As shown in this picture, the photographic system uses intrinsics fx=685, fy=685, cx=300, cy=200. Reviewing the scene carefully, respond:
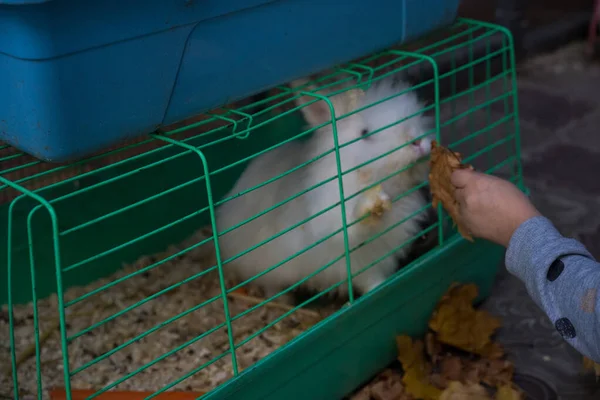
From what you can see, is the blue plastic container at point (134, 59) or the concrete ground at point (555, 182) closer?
the blue plastic container at point (134, 59)

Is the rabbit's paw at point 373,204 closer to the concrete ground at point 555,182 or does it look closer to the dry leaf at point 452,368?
the dry leaf at point 452,368

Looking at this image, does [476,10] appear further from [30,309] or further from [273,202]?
[30,309]

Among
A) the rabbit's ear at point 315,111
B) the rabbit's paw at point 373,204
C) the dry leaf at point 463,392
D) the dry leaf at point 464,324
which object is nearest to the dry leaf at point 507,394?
the dry leaf at point 463,392

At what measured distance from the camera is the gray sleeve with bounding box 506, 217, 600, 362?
930 millimetres

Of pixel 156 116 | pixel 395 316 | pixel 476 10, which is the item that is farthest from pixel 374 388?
pixel 476 10

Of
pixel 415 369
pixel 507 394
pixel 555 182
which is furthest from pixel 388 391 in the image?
pixel 555 182

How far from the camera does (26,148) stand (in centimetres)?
103

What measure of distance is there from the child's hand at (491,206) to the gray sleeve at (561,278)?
0.03 m

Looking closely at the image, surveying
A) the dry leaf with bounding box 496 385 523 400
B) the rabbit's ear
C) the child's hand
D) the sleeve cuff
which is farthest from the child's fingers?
the dry leaf with bounding box 496 385 523 400

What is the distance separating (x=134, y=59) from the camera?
3.31 feet

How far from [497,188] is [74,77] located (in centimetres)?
68

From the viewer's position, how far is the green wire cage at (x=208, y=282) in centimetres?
131

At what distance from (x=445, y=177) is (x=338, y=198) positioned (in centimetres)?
27

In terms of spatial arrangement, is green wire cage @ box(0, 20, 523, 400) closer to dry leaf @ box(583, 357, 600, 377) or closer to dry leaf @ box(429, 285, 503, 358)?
dry leaf @ box(429, 285, 503, 358)
